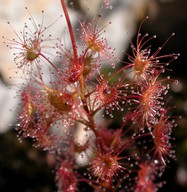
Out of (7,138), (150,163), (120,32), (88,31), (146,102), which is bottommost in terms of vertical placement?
(150,163)

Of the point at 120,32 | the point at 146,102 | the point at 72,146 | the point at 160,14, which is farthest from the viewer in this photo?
the point at 160,14

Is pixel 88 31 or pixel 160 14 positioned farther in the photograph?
pixel 160 14

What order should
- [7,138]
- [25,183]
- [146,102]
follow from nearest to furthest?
1. [146,102]
2. [25,183]
3. [7,138]

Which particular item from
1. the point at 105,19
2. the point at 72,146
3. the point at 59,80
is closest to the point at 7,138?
the point at 105,19

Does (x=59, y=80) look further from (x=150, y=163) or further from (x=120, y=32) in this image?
(x=120, y=32)

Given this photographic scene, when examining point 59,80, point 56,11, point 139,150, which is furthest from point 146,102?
point 56,11

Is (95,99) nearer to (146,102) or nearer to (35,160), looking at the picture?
(146,102)

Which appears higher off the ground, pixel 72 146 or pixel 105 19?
pixel 105 19

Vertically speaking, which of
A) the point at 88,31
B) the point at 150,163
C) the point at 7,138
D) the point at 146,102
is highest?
the point at 7,138

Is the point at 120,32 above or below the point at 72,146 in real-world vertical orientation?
above
